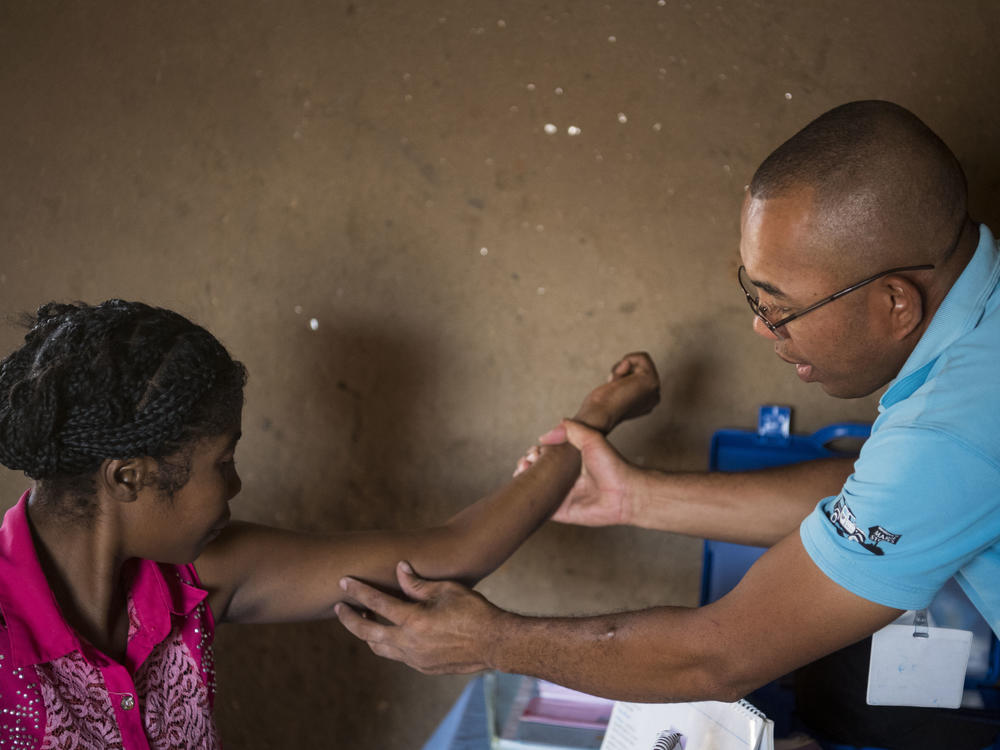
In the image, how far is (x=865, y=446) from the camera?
113 centimetres

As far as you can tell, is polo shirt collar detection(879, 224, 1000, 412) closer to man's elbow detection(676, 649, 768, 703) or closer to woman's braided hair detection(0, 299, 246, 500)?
man's elbow detection(676, 649, 768, 703)

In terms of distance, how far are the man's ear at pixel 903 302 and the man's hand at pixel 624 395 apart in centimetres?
72

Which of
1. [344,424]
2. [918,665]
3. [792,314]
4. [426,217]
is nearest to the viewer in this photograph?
[792,314]

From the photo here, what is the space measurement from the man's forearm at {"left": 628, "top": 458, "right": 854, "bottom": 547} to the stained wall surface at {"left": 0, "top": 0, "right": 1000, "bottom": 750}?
27 cm

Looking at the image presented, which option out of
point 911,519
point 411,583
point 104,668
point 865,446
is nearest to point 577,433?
point 411,583

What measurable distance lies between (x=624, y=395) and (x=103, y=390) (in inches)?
43.4

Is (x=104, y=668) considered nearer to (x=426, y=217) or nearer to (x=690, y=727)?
(x=690, y=727)

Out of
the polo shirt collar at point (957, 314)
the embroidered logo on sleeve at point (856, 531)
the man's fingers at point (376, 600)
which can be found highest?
the polo shirt collar at point (957, 314)

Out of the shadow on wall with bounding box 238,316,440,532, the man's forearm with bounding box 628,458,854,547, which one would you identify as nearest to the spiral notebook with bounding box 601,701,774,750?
the man's forearm with bounding box 628,458,854,547

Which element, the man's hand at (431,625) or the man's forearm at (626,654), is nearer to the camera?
the man's forearm at (626,654)

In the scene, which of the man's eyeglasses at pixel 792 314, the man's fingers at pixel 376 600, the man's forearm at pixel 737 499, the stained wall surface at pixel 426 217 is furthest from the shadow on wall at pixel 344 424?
the man's eyeglasses at pixel 792 314

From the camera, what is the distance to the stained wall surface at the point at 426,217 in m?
1.85

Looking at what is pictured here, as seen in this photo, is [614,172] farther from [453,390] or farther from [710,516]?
[710,516]

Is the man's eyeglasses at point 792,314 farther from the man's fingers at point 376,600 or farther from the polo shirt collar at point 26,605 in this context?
the polo shirt collar at point 26,605
